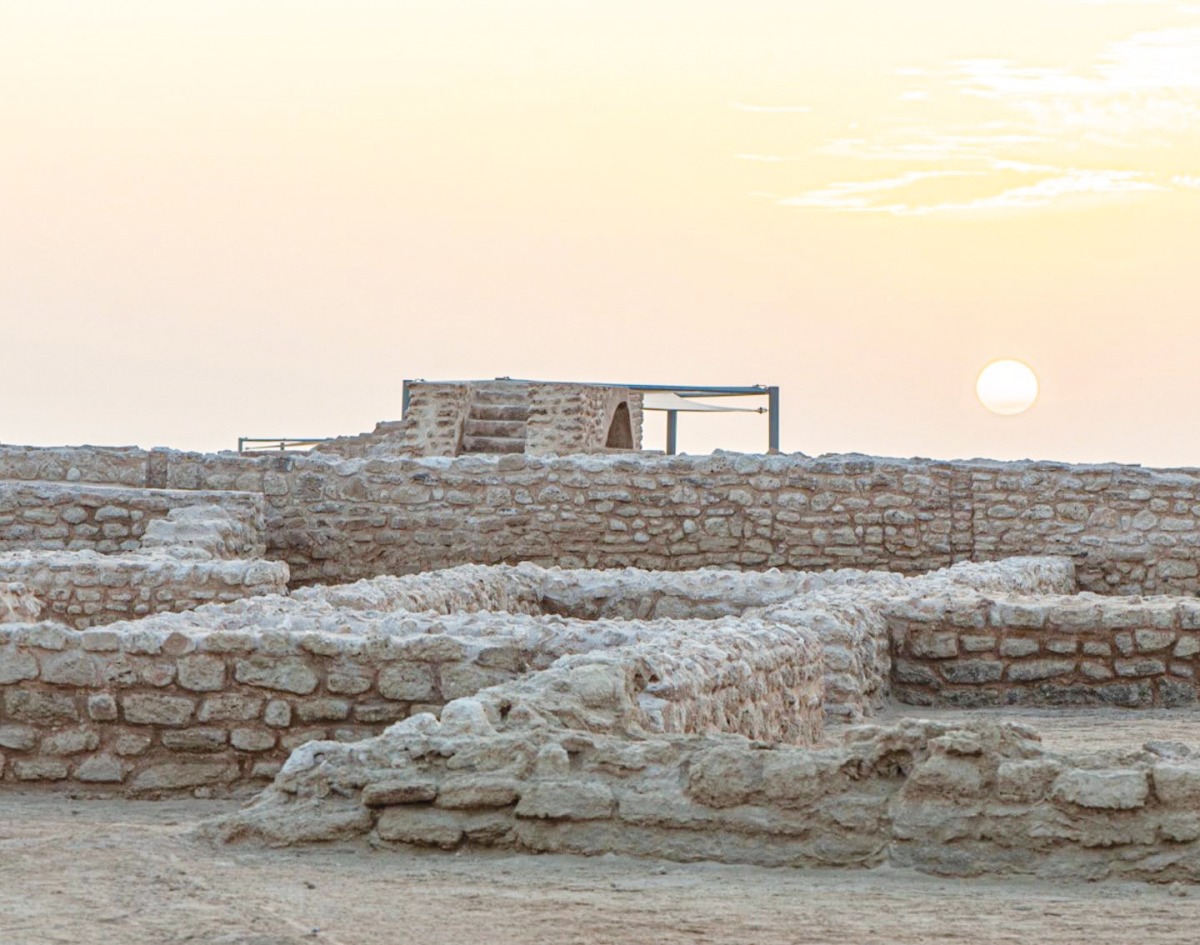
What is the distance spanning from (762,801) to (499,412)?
56.3 ft

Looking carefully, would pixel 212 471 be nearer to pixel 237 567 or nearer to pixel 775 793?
pixel 237 567

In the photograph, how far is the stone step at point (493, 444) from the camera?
21.6 meters

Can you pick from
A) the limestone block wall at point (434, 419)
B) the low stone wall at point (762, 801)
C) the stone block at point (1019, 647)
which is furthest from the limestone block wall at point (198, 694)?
the limestone block wall at point (434, 419)

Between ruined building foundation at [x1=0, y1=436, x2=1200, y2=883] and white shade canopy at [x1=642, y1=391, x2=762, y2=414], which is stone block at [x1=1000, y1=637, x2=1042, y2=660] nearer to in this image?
ruined building foundation at [x1=0, y1=436, x2=1200, y2=883]

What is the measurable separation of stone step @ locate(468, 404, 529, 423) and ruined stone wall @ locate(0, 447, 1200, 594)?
19.8 feet

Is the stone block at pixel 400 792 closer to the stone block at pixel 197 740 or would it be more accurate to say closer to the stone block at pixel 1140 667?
the stone block at pixel 197 740

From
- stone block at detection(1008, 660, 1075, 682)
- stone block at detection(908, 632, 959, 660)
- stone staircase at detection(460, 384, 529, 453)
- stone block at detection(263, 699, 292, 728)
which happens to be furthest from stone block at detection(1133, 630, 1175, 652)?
stone staircase at detection(460, 384, 529, 453)

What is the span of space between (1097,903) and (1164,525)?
11963 mm

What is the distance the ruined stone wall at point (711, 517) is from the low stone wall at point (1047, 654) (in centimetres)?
537

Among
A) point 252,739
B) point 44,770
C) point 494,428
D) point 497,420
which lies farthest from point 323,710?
point 497,420

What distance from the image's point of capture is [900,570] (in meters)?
15.8

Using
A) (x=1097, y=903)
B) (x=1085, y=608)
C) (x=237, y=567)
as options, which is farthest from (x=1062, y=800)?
(x=237, y=567)

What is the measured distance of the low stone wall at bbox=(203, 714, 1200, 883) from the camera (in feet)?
15.4

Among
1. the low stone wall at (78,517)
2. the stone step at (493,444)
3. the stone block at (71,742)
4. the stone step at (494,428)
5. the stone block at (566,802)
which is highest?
the stone step at (494,428)
